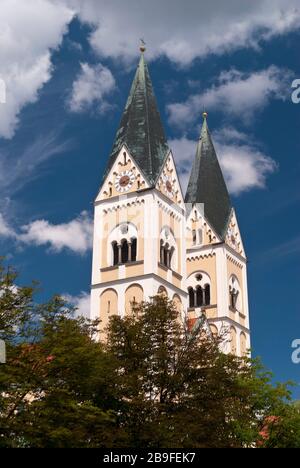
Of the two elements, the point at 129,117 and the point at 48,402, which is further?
the point at 129,117

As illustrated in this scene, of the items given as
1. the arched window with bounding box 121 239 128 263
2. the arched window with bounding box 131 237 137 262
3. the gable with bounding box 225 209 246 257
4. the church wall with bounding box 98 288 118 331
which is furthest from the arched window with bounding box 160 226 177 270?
the gable with bounding box 225 209 246 257

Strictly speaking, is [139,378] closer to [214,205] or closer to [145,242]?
[145,242]

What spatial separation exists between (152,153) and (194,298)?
41.4ft

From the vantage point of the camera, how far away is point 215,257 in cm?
6034

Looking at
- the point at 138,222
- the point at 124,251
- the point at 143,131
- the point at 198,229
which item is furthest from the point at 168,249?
the point at 198,229

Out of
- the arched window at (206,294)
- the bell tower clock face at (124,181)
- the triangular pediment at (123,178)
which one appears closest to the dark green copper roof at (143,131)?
the triangular pediment at (123,178)

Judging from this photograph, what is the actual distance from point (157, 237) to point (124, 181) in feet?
17.3

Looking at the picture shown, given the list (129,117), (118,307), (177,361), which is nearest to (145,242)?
(118,307)

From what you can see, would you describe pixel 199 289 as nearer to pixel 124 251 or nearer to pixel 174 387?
pixel 124 251

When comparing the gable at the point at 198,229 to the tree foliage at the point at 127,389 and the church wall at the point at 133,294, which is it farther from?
the tree foliage at the point at 127,389

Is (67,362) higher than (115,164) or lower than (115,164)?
lower

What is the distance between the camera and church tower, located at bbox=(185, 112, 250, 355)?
58344 millimetres

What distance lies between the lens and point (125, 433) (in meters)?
24.3
